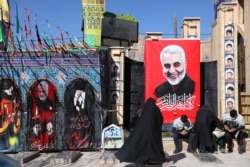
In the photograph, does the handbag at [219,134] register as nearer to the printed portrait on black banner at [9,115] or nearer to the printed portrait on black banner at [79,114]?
the printed portrait on black banner at [79,114]

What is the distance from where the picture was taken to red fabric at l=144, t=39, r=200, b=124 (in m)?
11.3

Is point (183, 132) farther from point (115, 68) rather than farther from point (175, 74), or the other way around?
point (115, 68)

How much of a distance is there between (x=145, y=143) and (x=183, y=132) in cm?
254

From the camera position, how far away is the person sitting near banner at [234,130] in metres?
9.93

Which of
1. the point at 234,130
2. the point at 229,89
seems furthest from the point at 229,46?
the point at 234,130

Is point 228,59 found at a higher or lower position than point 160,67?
higher

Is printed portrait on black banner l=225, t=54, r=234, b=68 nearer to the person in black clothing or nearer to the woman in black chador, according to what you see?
the person in black clothing

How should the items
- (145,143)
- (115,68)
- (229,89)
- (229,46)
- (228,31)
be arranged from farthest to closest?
(228,31)
(229,46)
(229,89)
(115,68)
(145,143)

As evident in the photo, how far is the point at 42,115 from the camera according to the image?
1034 cm

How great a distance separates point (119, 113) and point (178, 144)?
181cm

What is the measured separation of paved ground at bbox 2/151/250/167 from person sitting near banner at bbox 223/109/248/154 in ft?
0.82

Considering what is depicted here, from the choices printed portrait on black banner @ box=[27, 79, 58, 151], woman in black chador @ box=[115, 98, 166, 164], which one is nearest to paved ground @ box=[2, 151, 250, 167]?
woman in black chador @ box=[115, 98, 166, 164]

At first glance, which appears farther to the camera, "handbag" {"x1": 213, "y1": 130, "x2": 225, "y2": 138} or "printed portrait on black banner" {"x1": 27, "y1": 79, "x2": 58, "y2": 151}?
"printed portrait on black banner" {"x1": 27, "y1": 79, "x2": 58, "y2": 151}

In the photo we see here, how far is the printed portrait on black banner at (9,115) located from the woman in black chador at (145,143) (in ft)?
11.5
